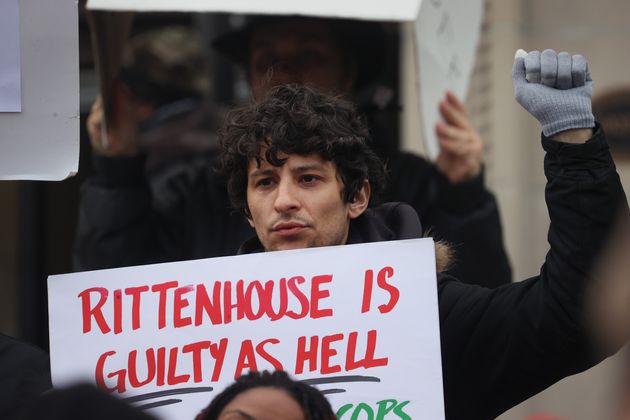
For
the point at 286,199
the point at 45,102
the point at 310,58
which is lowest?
the point at 286,199

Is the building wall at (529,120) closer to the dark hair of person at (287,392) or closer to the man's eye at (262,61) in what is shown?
the man's eye at (262,61)

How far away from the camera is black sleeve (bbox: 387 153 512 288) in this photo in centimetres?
389

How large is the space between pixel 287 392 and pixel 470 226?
1856 mm

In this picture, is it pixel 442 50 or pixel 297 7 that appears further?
pixel 442 50

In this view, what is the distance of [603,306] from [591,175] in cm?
25

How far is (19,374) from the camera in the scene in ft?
8.53

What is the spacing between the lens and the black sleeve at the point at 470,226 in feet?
12.8

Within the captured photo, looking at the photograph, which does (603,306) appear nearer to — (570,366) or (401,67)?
(570,366)

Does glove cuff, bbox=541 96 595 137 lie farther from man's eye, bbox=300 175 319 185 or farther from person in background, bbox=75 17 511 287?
person in background, bbox=75 17 511 287

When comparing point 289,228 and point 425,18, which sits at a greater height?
point 425,18

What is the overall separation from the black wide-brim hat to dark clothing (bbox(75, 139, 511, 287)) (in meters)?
0.35

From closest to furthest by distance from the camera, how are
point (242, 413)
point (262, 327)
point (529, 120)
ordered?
point (242, 413)
point (262, 327)
point (529, 120)

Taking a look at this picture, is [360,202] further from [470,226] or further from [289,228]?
[470,226]

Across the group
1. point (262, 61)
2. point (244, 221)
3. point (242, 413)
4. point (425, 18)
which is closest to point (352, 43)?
point (262, 61)
